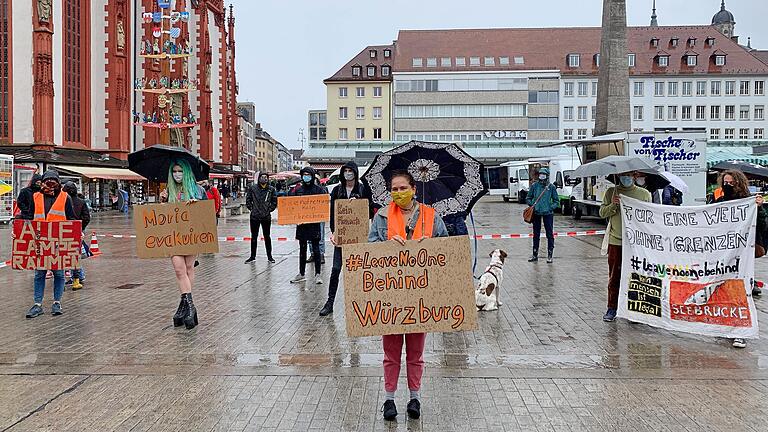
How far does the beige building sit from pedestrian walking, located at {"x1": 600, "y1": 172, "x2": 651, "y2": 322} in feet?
248

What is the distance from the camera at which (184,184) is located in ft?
27.6

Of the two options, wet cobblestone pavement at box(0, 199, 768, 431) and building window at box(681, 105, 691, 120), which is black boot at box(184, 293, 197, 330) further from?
building window at box(681, 105, 691, 120)

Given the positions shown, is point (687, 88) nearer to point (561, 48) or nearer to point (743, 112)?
point (743, 112)

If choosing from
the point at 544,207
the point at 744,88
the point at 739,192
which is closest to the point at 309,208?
the point at 544,207

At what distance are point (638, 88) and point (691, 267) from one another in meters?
77.6

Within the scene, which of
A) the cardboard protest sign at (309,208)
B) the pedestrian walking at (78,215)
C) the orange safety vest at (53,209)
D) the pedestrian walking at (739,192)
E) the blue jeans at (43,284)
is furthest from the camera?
the cardboard protest sign at (309,208)

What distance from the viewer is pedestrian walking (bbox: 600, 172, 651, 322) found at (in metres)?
8.54

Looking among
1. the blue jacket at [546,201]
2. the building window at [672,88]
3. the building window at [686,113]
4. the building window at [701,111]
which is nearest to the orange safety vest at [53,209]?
the blue jacket at [546,201]

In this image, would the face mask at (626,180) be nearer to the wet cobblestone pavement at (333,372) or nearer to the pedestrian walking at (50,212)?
the wet cobblestone pavement at (333,372)

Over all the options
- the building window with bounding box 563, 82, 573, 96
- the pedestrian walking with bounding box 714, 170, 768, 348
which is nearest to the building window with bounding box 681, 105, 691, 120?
the building window with bounding box 563, 82, 573, 96

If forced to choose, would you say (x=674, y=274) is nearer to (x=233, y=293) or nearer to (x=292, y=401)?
(x=292, y=401)

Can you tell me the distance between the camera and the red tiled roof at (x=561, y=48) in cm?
7969

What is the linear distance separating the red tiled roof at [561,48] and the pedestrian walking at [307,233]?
69.0 meters

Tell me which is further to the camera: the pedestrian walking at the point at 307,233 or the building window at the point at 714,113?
the building window at the point at 714,113
